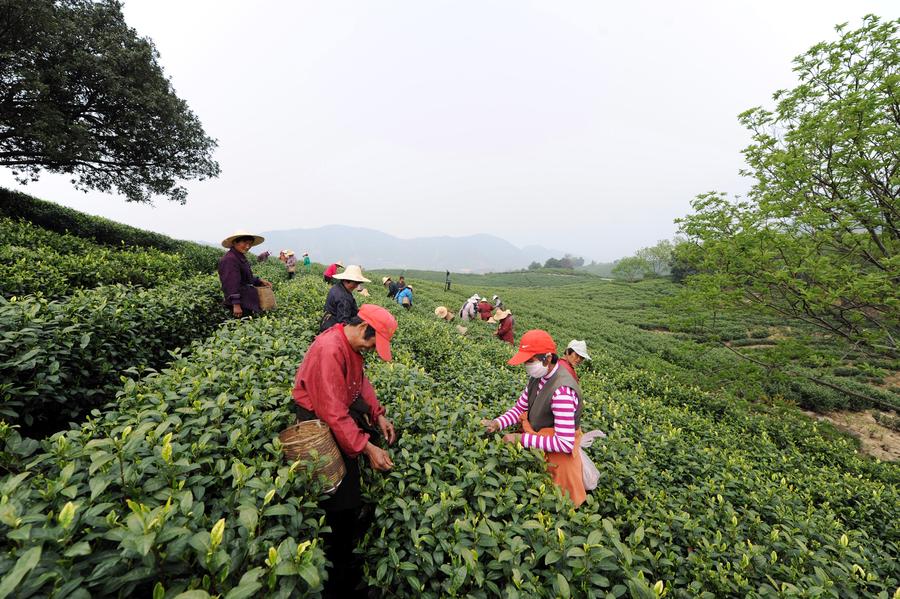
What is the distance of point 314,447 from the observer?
2.36 meters

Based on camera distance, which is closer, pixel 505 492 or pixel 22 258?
pixel 505 492

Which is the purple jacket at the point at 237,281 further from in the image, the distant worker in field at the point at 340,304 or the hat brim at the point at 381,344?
the hat brim at the point at 381,344

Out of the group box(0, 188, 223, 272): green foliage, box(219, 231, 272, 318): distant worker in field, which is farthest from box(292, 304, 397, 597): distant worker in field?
box(0, 188, 223, 272): green foliage

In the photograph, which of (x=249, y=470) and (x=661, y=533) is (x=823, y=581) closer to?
(x=661, y=533)

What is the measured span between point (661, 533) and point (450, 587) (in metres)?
1.89

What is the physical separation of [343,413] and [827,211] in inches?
441

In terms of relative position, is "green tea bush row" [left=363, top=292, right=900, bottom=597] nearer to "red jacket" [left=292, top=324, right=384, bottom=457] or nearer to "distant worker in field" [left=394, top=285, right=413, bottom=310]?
"red jacket" [left=292, top=324, right=384, bottom=457]

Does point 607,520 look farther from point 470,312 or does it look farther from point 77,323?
point 470,312

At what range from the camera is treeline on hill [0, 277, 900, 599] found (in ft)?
4.74

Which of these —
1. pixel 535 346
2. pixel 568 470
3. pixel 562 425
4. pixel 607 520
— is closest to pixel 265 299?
pixel 535 346

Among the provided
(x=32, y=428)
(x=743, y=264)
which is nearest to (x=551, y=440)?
(x=32, y=428)

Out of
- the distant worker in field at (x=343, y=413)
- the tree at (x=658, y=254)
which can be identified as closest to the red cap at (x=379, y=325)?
the distant worker in field at (x=343, y=413)

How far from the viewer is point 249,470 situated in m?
2.04

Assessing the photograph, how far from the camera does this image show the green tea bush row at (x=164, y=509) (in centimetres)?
131
